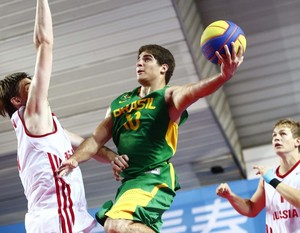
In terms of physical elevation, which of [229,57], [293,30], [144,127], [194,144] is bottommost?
[194,144]

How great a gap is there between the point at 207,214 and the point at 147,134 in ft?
12.0

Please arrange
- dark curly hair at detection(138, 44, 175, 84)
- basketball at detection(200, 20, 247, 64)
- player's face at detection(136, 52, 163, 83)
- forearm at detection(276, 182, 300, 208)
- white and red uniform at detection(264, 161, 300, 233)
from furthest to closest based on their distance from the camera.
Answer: white and red uniform at detection(264, 161, 300, 233)
forearm at detection(276, 182, 300, 208)
dark curly hair at detection(138, 44, 175, 84)
player's face at detection(136, 52, 163, 83)
basketball at detection(200, 20, 247, 64)

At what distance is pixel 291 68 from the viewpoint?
9.38m

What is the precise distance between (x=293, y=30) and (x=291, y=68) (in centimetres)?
74

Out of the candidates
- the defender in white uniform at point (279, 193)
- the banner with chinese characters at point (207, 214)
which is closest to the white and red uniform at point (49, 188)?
the defender in white uniform at point (279, 193)

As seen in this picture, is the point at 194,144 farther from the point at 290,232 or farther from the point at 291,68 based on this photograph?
the point at 290,232

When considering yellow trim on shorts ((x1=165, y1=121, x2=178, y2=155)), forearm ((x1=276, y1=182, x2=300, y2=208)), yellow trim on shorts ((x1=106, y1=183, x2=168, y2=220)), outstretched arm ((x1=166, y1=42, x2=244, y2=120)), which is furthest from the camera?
forearm ((x1=276, y1=182, x2=300, y2=208))

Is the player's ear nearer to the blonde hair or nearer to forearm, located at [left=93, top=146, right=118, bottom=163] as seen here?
the blonde hair

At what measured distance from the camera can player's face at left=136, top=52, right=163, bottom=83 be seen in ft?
14.8

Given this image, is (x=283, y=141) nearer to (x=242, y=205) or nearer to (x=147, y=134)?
(x=242, y=205)

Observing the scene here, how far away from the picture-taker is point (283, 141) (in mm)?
5645

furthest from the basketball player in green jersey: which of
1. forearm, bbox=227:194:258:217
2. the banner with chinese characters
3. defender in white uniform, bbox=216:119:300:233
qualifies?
the banner with chinese characters

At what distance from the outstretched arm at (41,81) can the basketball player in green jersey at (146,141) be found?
34cm

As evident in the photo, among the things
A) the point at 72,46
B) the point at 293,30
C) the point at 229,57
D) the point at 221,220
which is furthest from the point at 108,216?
the point at 293,30
